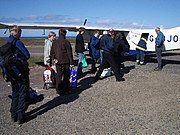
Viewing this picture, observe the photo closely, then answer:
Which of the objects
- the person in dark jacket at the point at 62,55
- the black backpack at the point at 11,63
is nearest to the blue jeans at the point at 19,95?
the black backpack at the point at 11,63

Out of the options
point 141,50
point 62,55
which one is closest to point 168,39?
point 141,50

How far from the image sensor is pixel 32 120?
527 cm

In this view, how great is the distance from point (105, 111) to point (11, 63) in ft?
8.15

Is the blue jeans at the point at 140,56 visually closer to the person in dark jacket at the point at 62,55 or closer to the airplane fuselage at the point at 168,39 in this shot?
the airplane fuselage at the point at 168,39

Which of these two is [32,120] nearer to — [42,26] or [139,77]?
[139,77]

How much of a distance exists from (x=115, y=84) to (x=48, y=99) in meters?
2.79

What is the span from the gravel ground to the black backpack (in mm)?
1074

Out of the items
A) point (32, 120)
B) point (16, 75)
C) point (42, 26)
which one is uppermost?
point (42, 26)

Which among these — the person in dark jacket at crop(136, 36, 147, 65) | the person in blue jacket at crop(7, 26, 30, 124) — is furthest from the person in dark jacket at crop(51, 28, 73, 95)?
the person in dark jacket at crop(136, 36, 147, 65)

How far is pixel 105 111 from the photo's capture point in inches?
226

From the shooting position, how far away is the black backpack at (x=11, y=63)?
183 inches

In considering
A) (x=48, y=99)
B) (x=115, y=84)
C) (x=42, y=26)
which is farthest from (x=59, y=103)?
(x=42, y=26)

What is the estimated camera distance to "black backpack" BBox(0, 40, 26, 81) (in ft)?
15.3

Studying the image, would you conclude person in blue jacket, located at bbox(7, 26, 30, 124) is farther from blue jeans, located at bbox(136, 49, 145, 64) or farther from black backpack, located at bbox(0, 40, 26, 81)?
blue jeans, located at bbox(136, 49, 145, 64)
